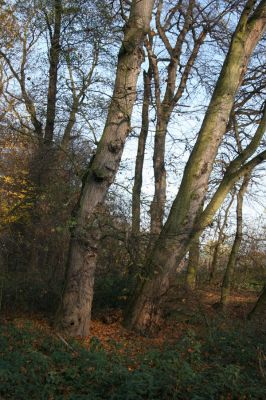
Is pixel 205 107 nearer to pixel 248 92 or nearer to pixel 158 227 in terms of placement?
pixel 158 227

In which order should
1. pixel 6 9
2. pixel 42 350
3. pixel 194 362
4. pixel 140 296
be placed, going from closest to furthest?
pixel 194 362
pixel 42 350
pixel 140 296
pixel 6 9

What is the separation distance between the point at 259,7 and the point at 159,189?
586 centimetres

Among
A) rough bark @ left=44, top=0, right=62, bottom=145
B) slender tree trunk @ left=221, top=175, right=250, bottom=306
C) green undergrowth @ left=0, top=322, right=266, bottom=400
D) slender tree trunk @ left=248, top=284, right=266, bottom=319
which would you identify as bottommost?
green undergrowth @ left=0, top=322, right=266, bottom=400

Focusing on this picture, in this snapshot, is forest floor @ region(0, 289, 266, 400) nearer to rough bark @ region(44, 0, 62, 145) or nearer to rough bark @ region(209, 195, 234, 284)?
rough bark @ region(44, 0, 62, 145)

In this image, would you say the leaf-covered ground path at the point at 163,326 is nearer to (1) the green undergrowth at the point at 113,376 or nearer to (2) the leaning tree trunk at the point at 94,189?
(2) the leaning tree trunk at the point at 94,189

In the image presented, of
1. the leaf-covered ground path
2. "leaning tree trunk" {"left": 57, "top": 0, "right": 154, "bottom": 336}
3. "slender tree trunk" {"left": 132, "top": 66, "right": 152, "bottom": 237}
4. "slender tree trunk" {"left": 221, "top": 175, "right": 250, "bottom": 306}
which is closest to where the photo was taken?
"leaning tree trunk" {"left": 57, "top": 0, "right": 154, "bottom": 336}

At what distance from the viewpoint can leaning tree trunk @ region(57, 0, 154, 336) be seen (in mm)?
9148

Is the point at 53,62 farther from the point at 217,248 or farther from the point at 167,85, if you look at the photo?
the point at 217,248

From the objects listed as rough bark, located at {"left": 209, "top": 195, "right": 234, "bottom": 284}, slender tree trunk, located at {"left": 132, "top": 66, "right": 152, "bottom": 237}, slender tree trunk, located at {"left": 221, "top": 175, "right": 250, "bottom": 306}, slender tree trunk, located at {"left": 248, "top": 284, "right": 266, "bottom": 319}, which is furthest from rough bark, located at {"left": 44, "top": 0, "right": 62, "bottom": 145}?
slender tree trunk, located at {"left": 248, "top": 284, "right": 266, "bottom": 319}

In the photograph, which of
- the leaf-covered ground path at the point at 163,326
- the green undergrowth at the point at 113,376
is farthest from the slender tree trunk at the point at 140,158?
the green undergrowth at the point at 113,376

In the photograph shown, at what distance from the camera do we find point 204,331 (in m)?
10.5

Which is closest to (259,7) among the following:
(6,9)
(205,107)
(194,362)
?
(205,107)

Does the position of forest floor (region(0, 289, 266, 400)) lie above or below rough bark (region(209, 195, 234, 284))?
below

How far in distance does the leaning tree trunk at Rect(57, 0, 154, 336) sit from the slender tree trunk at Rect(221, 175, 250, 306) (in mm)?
5613
